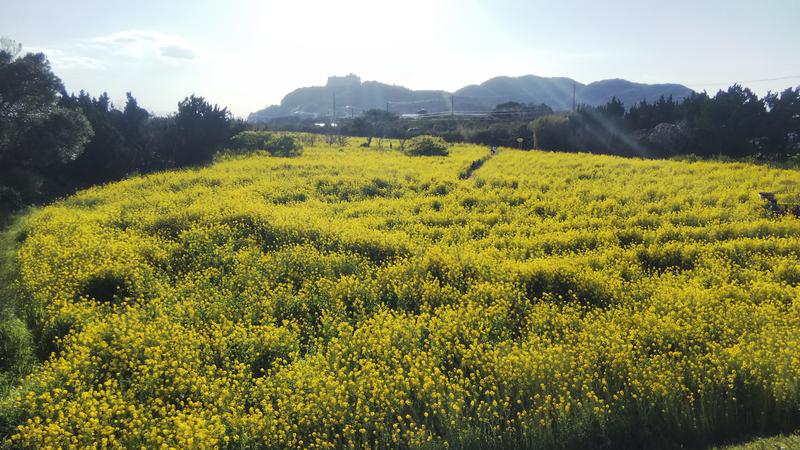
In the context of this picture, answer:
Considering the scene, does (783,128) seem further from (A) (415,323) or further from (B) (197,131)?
(B) (197,131)

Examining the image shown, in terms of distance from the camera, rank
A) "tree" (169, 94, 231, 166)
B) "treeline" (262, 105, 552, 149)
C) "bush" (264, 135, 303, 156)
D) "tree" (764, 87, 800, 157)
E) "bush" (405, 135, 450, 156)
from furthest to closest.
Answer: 1. "treeline" (262, 105, 552, 149)
2. "bush" (405, 135, 450, 156)
3. "bush" (264, 135, 303, 156)
4. "tree" (169, 94, 231, 166)
5. "tree" (764, 87, 800, 157)

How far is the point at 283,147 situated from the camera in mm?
35938

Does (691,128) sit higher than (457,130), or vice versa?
(457,130)

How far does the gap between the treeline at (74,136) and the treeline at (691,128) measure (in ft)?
86.0

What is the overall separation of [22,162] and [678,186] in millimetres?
26043

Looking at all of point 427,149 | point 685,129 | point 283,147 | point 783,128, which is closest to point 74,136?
point 283,147

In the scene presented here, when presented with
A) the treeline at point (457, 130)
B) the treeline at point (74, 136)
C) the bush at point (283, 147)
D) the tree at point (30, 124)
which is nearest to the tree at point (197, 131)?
the treeline at point (74, 136)

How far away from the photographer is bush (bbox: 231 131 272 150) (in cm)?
3641

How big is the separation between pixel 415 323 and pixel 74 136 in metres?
19.6

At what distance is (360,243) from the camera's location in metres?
12.9

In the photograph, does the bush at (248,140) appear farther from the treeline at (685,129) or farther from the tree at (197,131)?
the treeline at (685,129)

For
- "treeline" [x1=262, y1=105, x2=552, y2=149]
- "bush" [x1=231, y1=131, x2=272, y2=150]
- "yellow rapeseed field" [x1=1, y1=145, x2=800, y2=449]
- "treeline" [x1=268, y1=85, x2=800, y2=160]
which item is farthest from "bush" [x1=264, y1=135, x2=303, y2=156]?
"treeline" [x1=268, y1=85, x2=800, y2=160]

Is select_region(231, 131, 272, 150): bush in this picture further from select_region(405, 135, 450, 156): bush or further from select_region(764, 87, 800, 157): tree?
select_region(764, 87, 800, 157): tree

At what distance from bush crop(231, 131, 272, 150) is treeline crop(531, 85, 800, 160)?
2198 cm
